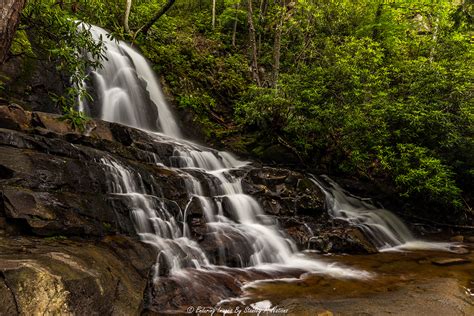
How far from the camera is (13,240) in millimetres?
3902

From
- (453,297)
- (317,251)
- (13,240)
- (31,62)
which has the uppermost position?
(31,62)

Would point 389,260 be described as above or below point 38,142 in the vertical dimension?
below

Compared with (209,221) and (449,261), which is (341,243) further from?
(209,221)

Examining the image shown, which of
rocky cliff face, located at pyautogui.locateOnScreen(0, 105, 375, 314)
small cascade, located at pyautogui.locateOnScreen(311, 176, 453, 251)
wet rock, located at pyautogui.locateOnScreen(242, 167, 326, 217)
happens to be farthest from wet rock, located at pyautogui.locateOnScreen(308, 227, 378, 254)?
wet rock, located at pyautogui.locateOnScreen(242, 167, 326, 217)

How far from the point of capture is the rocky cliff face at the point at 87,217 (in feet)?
9.89

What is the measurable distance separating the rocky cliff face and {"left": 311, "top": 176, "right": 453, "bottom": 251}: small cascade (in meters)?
0.80

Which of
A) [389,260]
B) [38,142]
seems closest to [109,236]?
[38,142]

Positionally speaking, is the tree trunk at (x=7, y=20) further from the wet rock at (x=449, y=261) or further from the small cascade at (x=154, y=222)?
the wet rock at (x=449, y=261)

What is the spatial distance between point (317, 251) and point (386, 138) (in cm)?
493

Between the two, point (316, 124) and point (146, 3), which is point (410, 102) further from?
point (146, 3)

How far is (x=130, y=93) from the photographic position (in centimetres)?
1193

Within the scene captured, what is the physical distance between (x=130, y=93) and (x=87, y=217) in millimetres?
7699

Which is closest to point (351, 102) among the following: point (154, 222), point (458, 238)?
point (458, 238)

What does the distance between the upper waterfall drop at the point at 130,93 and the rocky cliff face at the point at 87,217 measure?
264 centimetres
